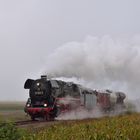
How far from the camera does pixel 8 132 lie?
1844cm

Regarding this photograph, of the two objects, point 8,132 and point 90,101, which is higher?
point 90,101

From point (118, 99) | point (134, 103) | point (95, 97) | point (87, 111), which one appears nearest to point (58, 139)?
point (87, 111)

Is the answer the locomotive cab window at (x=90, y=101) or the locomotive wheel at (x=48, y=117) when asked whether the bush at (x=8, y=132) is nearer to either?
the locomotive wheel at (x=48, y=117)

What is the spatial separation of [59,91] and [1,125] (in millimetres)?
22129

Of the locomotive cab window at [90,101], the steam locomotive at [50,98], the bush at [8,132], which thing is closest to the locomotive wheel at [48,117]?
the steam locomotive at [50,98]

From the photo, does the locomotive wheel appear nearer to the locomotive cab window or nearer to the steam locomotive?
the steam locomotive

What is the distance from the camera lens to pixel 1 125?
19.1 meters

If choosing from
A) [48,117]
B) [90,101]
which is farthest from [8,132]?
[90,101]

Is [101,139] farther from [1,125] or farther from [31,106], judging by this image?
[31,106]

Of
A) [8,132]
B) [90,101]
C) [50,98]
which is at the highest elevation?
[90,101]

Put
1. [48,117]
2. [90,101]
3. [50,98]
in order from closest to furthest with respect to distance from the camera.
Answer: [48,117] → [50,98] → [90,101]

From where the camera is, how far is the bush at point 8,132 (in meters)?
18.3

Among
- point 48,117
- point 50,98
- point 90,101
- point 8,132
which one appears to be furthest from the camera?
point 90,101

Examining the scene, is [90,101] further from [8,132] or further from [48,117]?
[8,132]
